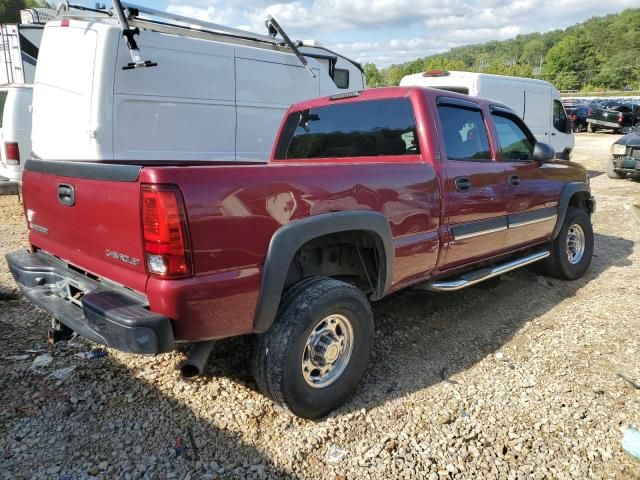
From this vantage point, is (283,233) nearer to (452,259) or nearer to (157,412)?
(157,412)

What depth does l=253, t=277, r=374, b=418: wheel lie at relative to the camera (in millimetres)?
2609

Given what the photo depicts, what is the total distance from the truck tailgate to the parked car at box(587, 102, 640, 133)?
27826 mm

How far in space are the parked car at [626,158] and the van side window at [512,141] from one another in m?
8.92

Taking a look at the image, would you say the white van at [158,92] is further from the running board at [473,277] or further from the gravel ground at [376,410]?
the running board at [473,277]

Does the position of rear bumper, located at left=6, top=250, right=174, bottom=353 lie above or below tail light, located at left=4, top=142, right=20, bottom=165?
below

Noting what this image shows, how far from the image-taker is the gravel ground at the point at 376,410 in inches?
97.4

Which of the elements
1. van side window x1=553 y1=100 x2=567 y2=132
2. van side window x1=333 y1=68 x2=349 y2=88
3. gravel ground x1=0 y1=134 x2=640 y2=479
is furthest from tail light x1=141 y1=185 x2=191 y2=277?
van side window x1=553 y1=100 x2=567 y2=132

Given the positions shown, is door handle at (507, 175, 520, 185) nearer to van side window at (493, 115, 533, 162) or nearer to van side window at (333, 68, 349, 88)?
van side window at (493, 115, 533, 162)

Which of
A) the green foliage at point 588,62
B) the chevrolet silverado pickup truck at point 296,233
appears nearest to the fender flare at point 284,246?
the chevrolet silverado pickup truck at point 296,233

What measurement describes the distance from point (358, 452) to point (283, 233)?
1.20 meters

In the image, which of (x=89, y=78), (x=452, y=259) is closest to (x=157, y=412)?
(x=452, y=259)

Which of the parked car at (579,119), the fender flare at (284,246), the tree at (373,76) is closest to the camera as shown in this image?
the fender flare at (284,246)

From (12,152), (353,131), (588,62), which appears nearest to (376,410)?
(353,131)

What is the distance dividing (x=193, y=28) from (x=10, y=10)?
181ft
